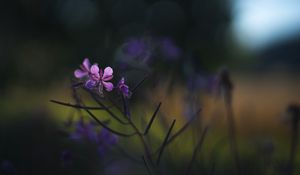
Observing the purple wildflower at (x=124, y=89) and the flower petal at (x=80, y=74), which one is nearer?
the purple wildflower at (x=124, y=89)

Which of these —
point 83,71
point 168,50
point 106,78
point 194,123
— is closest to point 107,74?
point 106,78

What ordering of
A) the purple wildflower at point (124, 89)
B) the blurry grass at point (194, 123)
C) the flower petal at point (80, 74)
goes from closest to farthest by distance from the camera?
the purple wildflower at point (124, 89)
the flower petal at point (80, 74)
the blurry grass at point (194, 123)

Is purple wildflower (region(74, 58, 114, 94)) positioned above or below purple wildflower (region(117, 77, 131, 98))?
above

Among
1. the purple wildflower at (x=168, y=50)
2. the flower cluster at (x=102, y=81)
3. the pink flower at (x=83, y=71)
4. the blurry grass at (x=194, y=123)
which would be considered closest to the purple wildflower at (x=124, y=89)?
the flower cluster at (x=102, y=81)

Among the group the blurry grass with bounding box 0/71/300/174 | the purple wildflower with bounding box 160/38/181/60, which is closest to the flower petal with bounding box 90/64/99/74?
the blurry grass with bounding box 0/71/300/174

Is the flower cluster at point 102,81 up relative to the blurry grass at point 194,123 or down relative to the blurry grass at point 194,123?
down

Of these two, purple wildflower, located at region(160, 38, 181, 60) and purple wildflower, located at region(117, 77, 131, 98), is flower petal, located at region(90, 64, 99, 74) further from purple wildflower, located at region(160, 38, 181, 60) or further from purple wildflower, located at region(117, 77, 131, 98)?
purple wildflower, located at region(160, 38, 181, 60)

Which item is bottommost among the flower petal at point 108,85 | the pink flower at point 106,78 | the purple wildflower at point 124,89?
the purple wildflower at point 124,89

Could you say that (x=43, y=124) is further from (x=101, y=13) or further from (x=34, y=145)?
(x=101, y=13)

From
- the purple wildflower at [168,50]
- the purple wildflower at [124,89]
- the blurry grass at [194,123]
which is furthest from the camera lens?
the purple wildflower at [168,50]

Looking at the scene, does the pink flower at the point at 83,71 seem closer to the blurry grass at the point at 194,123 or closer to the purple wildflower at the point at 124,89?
the purple wildflower at the point at 124,89

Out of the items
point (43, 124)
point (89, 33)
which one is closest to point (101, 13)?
point (89, 33)
